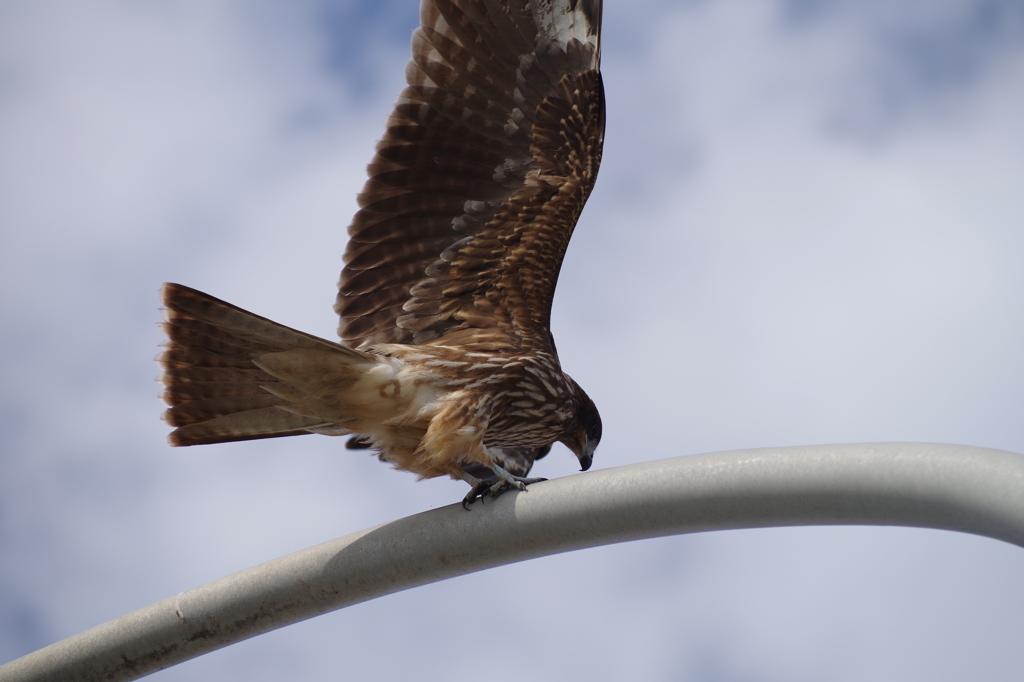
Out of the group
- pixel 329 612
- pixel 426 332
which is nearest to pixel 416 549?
pixel 329 612

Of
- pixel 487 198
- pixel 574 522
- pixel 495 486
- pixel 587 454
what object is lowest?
pixel 574 522

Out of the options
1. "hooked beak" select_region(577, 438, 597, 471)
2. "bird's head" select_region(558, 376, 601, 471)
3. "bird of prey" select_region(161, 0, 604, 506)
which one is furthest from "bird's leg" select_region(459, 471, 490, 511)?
"hooked beak" select_region(577, 438, 597, 471)

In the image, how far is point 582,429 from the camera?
18.4 ft

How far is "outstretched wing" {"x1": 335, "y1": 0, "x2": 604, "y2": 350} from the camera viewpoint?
5105mm

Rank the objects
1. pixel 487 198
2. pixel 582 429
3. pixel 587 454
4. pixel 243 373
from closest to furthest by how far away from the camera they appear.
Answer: pixel 243 373 < pixel 487 198 < pixel 582 429 < pixel 587 454

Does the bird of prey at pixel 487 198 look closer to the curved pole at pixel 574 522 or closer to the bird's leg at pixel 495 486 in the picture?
the bird's leg at pixel 495 486

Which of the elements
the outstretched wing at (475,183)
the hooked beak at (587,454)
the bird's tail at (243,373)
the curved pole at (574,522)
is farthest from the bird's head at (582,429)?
the curved pole at (574,522)

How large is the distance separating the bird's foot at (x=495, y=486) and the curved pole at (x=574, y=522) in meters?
0.23

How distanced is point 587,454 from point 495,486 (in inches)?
86.2

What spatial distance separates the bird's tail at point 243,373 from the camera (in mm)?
4000

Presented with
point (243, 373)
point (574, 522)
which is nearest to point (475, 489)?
point (574, 522)

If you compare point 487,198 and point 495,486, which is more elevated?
point 487,198

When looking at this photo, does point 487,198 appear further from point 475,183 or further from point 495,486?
point 495,486

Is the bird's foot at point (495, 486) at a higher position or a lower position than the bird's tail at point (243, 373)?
lower
